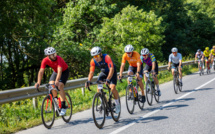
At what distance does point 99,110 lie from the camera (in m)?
6.43

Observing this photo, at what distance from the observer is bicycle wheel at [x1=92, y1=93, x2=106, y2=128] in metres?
6.26

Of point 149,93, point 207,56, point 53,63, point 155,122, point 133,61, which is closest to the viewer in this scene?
point 155,122

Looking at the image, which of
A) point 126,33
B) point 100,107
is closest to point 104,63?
point 100,107

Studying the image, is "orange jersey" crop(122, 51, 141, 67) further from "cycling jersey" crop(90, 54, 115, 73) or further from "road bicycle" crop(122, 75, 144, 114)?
"cycling jersey" crop(90, 54, 115, 73)

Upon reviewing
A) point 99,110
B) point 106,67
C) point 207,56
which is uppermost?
point 207,56

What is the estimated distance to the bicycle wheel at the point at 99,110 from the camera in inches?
246

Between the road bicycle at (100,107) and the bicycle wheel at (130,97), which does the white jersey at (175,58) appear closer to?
Answer: the bicycle wheel at (130,97)

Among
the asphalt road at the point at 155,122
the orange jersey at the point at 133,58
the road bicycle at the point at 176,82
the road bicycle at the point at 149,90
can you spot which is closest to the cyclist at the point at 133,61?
the orange jersey at the point at 133,58

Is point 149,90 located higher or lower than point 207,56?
lower

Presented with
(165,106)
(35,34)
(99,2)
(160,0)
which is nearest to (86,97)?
(165,106)

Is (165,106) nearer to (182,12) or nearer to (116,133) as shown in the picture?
(116,133)

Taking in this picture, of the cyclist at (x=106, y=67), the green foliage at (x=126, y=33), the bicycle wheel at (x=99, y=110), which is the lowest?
the bicycle wheel at (x=99, y=110)

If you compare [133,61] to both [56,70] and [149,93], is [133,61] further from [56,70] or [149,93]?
[56,70]

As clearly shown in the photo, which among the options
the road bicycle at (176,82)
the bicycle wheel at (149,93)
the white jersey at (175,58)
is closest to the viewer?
the bicycle wheel at (149,93)
